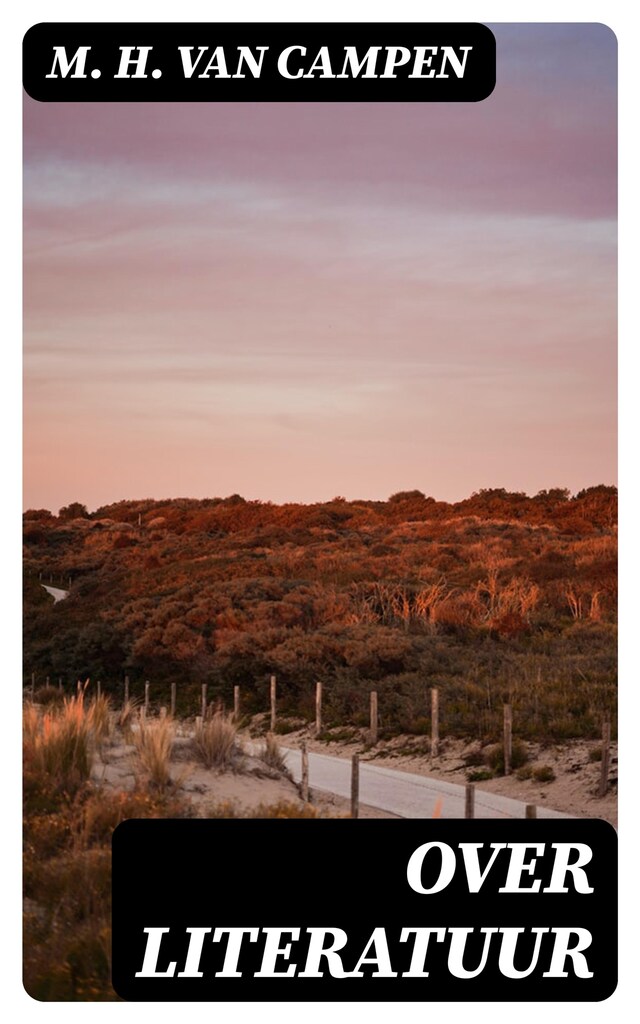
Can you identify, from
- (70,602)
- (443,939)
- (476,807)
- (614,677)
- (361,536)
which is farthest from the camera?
(361,536)

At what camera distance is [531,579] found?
3812 cm

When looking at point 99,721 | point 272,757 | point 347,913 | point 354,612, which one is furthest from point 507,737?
point 354,612

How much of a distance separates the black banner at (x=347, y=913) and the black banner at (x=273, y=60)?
4.19m

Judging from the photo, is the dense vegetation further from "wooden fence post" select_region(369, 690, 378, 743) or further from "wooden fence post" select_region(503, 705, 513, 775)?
"wooden fence post" select_region(503, 705, 513, 775)

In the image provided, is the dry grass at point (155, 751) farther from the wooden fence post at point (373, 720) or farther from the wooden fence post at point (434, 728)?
the wooden fence post at point (373, 720)

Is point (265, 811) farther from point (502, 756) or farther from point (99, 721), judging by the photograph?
point (502, 756)

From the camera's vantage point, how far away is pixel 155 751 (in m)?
10.5

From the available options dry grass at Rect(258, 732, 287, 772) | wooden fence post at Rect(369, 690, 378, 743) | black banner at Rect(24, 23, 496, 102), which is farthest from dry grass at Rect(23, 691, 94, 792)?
wooden fence post at Rect(369, 690, 378, 743)

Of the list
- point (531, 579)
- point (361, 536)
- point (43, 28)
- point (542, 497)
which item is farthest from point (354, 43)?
point (542, 497)

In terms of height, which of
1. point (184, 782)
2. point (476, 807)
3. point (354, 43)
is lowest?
point (476, 807)

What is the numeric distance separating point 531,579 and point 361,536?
1928cm

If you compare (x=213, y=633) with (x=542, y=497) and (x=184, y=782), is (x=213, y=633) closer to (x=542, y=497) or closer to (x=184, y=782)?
(x=184, y=782)

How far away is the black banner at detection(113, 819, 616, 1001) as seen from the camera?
5332 millimetres

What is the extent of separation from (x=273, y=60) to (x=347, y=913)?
483 centimetres
